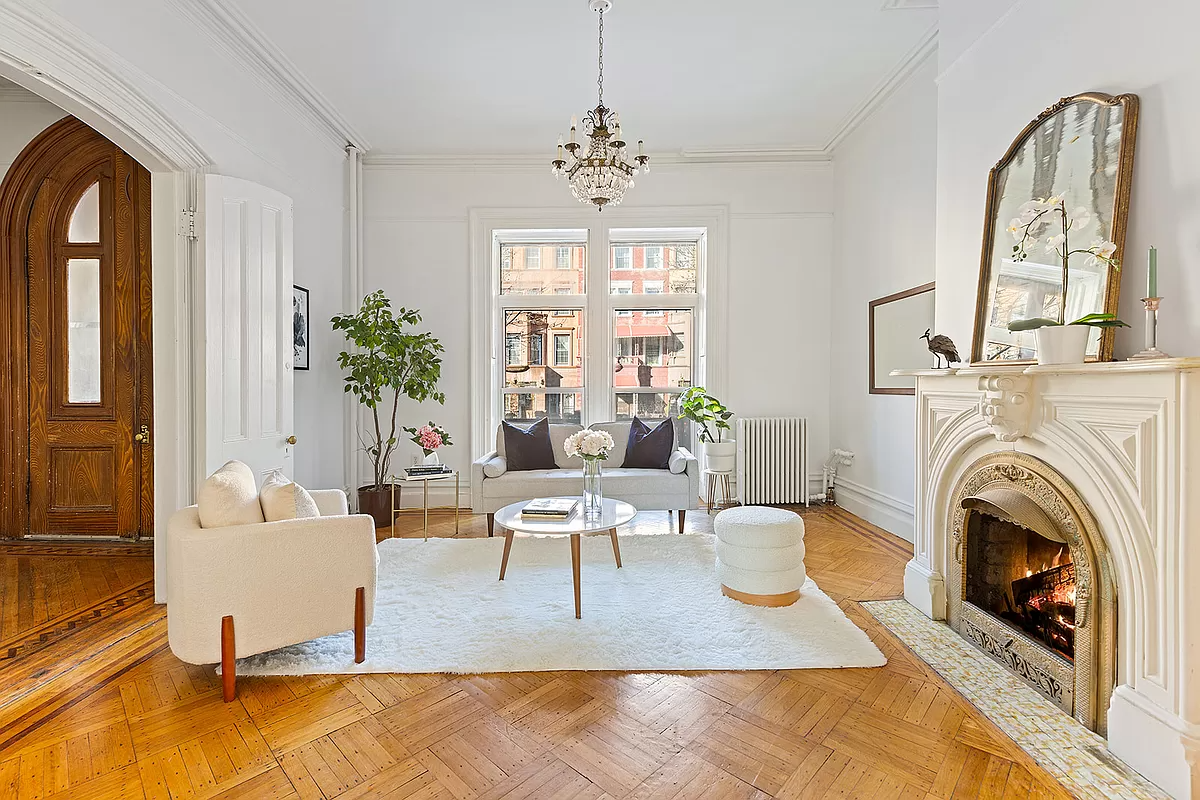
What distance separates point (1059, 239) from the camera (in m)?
2.36

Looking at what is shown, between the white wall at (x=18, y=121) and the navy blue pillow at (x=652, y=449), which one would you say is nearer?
the white wall at (x=18, y=121)

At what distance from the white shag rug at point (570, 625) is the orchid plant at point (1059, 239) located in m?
1.53

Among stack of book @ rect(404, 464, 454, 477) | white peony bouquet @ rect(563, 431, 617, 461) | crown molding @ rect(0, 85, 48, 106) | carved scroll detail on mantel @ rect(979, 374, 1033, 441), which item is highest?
crown molding @ rect(0, 85, 48, 106)

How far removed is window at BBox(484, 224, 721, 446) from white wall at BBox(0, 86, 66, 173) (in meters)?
3.34

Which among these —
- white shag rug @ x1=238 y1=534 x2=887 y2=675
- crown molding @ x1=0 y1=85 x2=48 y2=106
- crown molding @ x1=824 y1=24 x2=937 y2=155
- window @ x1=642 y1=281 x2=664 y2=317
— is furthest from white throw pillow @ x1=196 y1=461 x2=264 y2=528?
crown molding @ x1=824 y1=24 x2=937 y2=155

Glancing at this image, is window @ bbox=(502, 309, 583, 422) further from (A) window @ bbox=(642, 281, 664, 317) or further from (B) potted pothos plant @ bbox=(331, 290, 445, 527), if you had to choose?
(B) potted pothos plant @ bbox=(331, 290, 445, 527)

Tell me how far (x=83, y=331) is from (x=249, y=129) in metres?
1.95

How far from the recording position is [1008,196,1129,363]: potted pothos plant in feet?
7.02

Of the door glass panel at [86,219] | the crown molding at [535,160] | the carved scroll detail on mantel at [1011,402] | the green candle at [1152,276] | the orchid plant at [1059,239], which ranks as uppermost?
the crown molding at [535,160]

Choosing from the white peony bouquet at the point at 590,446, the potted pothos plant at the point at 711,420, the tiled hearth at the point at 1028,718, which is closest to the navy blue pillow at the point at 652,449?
the potted pothos plant at the point at 711,420

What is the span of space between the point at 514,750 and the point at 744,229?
4.94 meters

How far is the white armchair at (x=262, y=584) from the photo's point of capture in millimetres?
2287

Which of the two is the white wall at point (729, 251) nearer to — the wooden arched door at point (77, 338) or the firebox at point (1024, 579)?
the wooden arched door at point (77, 338)

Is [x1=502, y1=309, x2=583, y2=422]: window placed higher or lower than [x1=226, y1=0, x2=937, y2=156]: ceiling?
lower
